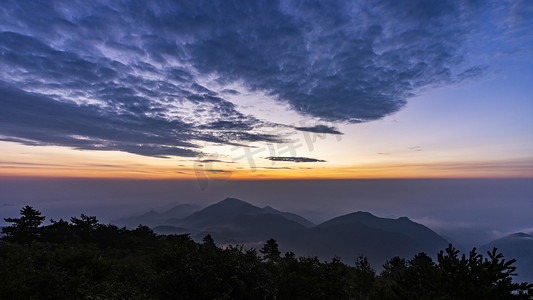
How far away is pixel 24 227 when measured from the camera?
34.8 m

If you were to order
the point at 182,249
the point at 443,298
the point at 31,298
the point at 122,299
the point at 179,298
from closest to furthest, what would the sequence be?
the point at 443,298 → the point at 31,298 → the point at 122,299 → the point at 179,298 → the point at 182,249

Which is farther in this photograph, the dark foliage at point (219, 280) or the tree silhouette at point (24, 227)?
the tree silhouette at point (24, 227)

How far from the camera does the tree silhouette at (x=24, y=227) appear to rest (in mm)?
34031

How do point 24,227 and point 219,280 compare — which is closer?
point 219,280

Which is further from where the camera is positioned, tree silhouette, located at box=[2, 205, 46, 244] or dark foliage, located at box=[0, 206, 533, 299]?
tree silhouette, located at box=[2, 205, 46, 244]

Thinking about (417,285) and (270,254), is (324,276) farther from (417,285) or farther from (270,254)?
(270,254)

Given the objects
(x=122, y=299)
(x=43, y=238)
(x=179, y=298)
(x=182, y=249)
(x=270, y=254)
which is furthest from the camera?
(x=270, y=254)

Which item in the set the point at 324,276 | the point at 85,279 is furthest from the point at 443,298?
the point at 85,279

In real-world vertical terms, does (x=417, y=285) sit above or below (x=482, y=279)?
below

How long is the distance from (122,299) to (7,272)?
7.49 metres

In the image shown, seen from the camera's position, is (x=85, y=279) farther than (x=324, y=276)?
No

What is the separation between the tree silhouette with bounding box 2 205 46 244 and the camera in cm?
3403

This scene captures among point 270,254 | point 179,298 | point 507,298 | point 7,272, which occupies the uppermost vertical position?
point 7,272

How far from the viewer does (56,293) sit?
14.1m
